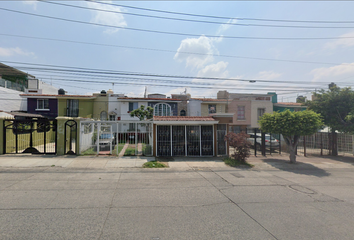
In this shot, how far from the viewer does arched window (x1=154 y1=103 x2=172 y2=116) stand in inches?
1060

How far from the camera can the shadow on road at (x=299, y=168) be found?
33.4 feet

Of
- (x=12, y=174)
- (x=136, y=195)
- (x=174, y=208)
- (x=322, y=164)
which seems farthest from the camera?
(x=322, y=164)

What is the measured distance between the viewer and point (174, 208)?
524cm

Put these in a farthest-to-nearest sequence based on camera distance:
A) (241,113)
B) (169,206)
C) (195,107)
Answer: (195,107) < (241,113) < (169,206)

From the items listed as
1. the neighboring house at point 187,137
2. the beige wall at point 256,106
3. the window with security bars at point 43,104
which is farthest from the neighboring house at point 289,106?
Result: the window with security bars at point 43,104

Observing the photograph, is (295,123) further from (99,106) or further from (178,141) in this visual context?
(99,106)

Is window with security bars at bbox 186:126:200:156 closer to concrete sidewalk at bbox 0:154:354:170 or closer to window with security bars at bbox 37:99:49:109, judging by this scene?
concrete sidewalk at bbox 0:154:354:170

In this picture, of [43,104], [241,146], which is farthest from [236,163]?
[43,104]

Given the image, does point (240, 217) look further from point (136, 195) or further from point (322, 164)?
point (322, 164)

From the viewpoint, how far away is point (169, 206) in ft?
17.6

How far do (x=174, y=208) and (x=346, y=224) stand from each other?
13.6ft

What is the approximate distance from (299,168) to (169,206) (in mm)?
9469

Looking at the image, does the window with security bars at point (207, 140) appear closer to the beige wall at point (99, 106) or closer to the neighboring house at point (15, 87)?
the beige wall at point (99, 106)

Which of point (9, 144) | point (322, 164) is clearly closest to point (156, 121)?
point (9, 144)
